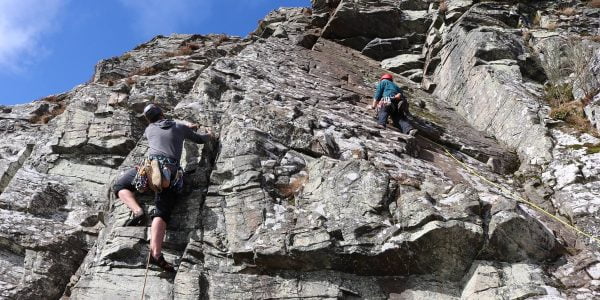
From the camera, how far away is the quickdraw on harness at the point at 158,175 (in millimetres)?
9180

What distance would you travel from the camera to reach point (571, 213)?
10305mm

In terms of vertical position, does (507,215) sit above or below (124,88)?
below

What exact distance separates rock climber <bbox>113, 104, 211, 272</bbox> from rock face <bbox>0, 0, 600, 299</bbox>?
0.29 meters

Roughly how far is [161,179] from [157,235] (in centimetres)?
103

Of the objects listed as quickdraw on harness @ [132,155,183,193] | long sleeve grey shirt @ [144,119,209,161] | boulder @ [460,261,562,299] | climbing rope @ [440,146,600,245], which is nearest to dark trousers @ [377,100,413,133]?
climbing rope @ [440,146,600,245]

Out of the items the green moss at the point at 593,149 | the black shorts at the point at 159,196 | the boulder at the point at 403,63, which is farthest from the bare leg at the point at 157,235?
the boulder at the point at 403,63

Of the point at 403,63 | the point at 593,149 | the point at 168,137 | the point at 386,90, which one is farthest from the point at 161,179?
the point at 403,63

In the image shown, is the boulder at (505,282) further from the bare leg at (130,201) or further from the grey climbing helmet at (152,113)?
A: the grey climbing helmet at (152,113)

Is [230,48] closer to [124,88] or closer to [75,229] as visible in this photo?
[124,88]

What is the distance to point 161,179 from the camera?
9.15 m

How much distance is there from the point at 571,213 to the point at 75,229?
1012 cm

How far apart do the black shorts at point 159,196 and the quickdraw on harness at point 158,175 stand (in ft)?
0.38

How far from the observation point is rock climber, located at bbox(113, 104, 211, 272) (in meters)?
8.62

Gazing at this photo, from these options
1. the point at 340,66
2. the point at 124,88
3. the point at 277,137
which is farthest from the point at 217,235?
the point at 340,66
